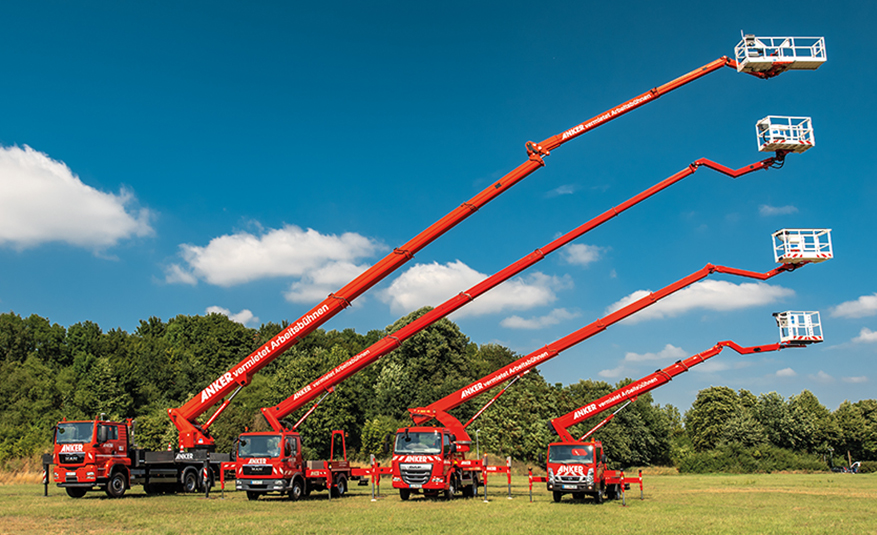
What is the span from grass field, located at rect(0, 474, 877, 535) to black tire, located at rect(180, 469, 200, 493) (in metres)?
1.49

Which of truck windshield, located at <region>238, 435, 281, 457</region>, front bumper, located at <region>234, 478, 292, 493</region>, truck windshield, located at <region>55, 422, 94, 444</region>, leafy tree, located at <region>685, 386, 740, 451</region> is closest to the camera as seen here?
truck windshield, located at <region>55, 422, 94, 444</region>

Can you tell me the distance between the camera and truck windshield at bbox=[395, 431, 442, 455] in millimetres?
25984

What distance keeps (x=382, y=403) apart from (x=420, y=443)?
4195 cm

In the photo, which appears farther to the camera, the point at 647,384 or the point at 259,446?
the point at 647,384

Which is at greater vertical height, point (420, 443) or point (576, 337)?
point (576, 337)

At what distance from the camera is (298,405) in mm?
28609

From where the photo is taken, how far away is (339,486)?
2802 cm

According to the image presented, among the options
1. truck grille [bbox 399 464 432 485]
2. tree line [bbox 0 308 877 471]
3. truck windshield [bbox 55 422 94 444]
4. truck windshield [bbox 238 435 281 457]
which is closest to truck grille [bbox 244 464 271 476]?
truck windshield [bbox 238 435 281 457]

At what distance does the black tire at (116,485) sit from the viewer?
2552cm

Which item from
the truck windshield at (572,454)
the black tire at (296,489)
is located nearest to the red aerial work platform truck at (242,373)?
the black tire at (296,489)

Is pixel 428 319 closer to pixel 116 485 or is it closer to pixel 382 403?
pixel 116 485

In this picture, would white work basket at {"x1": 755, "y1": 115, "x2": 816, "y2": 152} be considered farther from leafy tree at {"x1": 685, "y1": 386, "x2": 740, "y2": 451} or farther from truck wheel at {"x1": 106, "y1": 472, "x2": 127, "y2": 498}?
leafy tree at {"x1": 685, "y1": 386, "x2": 740, "y2": 451}

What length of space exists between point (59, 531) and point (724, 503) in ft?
72.6

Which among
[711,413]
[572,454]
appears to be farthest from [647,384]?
[711,413]
